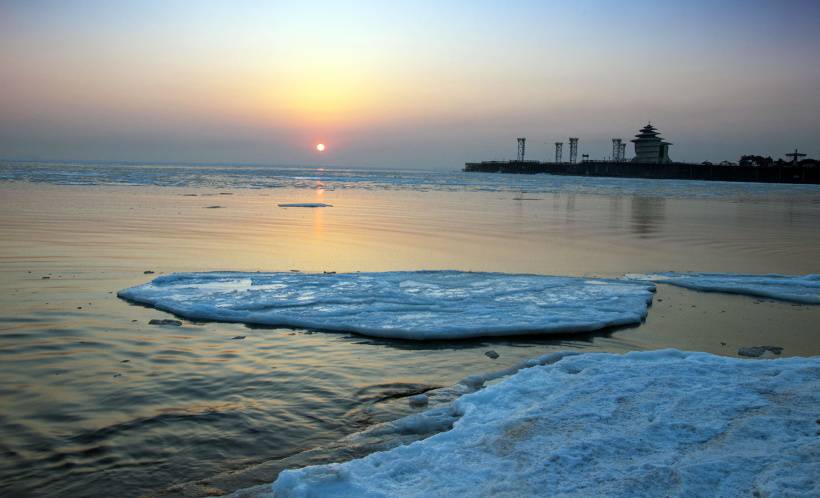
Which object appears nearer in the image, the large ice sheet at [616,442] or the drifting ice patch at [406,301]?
the large ice sheet at [616,442]

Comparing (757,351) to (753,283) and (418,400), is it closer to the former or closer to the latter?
(418,400)

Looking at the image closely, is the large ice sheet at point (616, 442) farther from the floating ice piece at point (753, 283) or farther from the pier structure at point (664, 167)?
the pier structure at point (664, 167)

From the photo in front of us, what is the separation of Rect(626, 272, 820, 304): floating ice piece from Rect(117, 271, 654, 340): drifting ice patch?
89cm

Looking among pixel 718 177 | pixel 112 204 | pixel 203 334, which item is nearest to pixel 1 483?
pixel 203 334

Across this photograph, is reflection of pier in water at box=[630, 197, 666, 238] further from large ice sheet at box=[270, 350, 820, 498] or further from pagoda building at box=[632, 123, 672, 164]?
pagoda building at box=[632, 123, 672, 164]

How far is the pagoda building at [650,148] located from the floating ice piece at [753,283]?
311ft

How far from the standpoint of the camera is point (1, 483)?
3.43 meters

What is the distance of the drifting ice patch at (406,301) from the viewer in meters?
7.14

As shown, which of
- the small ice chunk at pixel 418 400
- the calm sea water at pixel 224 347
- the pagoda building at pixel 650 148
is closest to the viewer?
the calm sea water at pixel 224 347

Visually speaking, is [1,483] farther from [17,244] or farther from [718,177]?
[718,177]

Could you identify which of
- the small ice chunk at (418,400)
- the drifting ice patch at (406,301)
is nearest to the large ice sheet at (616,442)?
the small ice chunk at (418,400)

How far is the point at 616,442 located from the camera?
3.94 meters

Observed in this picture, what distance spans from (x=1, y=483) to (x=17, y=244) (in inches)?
392

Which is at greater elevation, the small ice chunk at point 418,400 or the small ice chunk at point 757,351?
the small ice chunk at point 757,351
